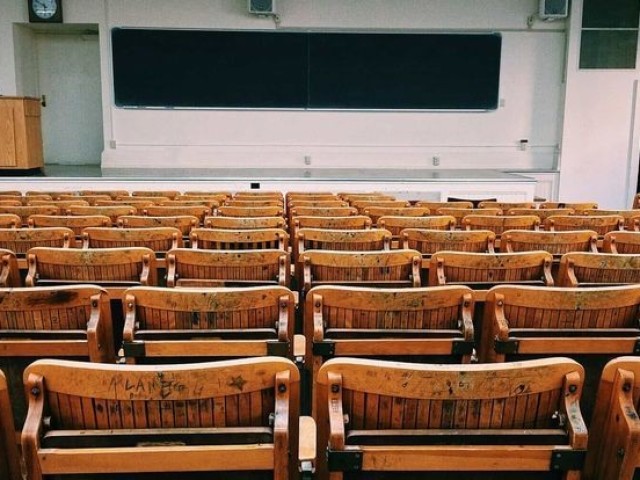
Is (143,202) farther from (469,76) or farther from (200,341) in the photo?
(469,76)

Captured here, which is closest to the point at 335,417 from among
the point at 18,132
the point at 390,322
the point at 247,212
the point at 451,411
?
the point at 451,411

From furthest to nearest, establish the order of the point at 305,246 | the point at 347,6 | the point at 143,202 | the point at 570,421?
the point at 347,6, the point at 143,202, the point at 305,246, the point at 570,421

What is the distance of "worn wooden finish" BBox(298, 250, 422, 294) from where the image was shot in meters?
2.68

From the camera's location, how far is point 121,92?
9.81 m

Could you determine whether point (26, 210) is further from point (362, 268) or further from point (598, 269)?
point (598, 269)

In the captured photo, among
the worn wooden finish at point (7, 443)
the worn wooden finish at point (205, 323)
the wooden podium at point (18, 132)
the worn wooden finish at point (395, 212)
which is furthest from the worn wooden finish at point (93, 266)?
the wooden podium at point (18, 132)

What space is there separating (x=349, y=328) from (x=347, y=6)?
8681mm

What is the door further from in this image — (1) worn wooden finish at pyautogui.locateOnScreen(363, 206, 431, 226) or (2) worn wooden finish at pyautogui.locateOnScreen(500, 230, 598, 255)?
(2) worn wooden finish at pyautogui.locateOnScreen(500, 230, 598, 255)

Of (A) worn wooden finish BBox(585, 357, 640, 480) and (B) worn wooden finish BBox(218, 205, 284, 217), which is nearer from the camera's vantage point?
(A) worn wooden finish BBox(585, 357, 640, 480)

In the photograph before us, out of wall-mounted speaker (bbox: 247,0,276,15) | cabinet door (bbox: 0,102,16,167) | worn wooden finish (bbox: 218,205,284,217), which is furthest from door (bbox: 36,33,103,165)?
worn wooden finish (bbox: 218,205,284,217)

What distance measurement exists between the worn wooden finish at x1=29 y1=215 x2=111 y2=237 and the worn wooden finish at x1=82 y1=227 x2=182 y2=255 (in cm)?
46

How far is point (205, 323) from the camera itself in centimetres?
200

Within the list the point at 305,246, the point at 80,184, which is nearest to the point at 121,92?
the point at 80,184

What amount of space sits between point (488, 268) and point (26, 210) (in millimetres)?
3389
